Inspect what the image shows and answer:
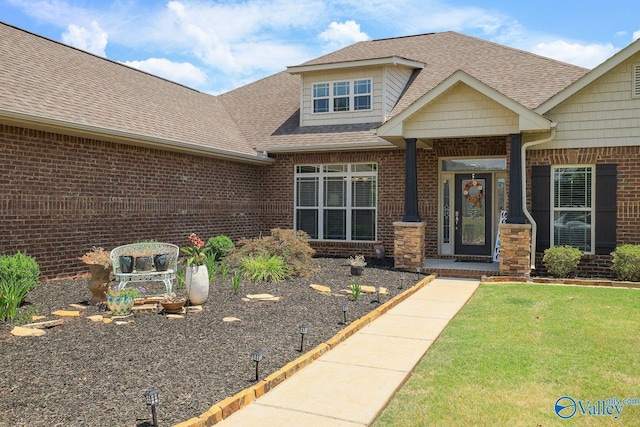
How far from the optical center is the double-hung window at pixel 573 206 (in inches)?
447

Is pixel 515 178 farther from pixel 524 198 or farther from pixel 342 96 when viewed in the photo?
pixel 342 96

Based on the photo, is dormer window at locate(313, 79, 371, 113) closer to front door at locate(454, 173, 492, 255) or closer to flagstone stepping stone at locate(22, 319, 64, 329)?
front door at locate(454, 173, 492, 255)

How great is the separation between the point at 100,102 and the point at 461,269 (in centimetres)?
906

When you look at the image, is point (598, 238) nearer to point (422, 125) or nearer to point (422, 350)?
point (422, 125)

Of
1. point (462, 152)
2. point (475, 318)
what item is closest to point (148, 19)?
point (462, 152)

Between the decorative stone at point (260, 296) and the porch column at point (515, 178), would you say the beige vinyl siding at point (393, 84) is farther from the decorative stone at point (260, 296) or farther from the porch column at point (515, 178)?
the decorative stone at point (260, 296)

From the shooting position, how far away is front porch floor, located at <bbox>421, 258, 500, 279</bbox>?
11523 millimetres

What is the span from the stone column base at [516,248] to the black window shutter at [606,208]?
5.39 ft

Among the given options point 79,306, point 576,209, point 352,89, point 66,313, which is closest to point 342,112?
point 352,89

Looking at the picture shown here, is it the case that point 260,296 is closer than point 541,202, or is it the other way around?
point 260,296

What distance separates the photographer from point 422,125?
1183 cm

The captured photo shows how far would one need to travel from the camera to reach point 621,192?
1098 centimetres

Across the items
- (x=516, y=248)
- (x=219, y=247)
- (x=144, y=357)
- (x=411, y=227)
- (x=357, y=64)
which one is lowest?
(x=144, y=357)

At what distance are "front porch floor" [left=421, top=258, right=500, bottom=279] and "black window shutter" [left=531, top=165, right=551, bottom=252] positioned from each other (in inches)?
47.7
